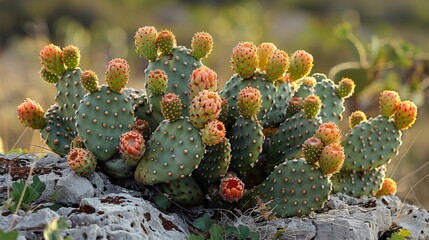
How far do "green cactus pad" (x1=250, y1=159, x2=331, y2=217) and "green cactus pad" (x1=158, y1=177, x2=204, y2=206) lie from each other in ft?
0.94

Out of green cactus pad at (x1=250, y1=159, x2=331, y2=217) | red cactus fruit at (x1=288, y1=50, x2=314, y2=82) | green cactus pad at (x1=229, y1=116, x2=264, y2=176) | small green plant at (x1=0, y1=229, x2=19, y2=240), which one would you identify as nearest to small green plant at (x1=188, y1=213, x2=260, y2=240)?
green cactus pad at (x1=250, y1=159, x2=331, y2=217)

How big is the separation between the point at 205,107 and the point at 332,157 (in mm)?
593

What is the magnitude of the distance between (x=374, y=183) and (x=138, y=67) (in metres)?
10.6

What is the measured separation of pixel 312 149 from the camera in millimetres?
3180

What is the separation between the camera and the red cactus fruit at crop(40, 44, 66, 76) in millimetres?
3361

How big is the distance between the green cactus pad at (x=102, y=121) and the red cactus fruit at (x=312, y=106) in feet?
2.89

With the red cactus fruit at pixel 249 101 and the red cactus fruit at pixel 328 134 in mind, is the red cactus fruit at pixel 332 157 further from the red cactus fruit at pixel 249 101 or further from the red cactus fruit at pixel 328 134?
the red cactus fruit at pixel 249 101

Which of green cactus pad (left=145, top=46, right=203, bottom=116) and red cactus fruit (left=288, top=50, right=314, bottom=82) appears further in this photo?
red cactus fruit (left=288, top=50, right=314, bottom=82)

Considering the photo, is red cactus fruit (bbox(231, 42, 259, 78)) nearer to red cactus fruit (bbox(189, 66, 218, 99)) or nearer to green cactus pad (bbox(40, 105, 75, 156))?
red cactus fruit (bbox(189, 66, 218, 99))

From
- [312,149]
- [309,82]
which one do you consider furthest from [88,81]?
[309,82]

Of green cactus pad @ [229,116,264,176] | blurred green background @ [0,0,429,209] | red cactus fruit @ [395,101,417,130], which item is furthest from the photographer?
blurred green background @ [0,0,429,209]

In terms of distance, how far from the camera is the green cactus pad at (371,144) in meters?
3.66

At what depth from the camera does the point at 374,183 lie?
3779 mm

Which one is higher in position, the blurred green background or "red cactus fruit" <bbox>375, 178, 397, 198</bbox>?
the blurred green background
